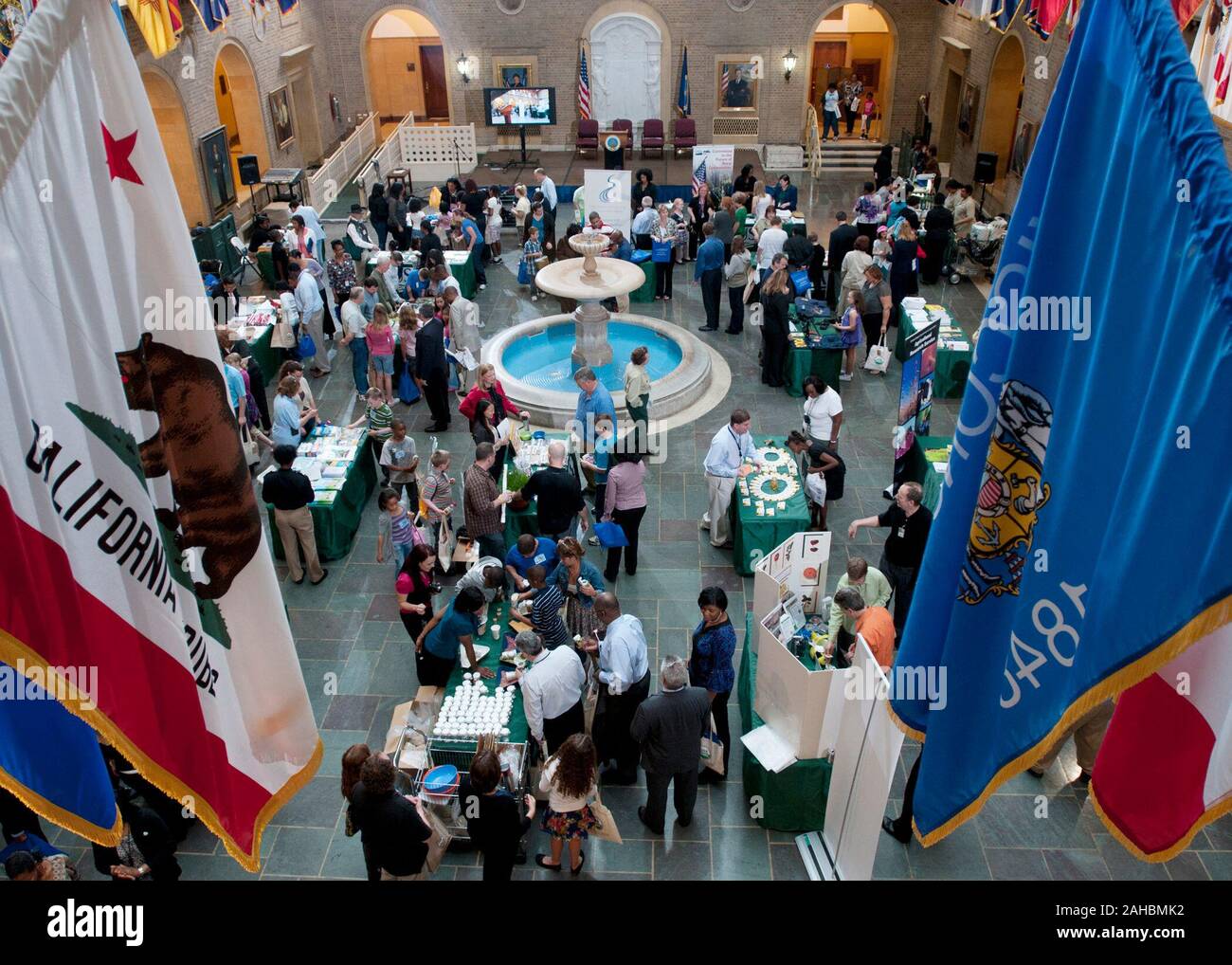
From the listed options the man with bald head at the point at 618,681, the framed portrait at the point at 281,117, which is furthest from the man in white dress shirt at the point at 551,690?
Result: the framed portrait at the point at 281,117

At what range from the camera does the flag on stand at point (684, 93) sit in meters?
24.7

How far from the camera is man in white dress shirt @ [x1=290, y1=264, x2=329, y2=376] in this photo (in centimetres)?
1234

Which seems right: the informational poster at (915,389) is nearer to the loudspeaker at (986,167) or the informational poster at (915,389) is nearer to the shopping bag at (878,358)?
the shopping bag at (878,358)

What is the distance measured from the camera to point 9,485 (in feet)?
6.10

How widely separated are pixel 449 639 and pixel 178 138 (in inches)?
592

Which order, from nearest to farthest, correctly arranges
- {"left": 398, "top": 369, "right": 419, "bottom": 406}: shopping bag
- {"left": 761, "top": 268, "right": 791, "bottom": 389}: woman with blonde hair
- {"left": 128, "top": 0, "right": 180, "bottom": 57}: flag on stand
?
{"left": 761, "top": 268, "right": 791, "bottom": 389}: woman with blonde hair
{"left": 398, "top": 369, "right": 419, "bottom": 406}: shopping bag
{"left": 128, "top": 0, "right": 180, "bottom": 57}: flag on stand

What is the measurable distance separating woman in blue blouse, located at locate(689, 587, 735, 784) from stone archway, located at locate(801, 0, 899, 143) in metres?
21.9

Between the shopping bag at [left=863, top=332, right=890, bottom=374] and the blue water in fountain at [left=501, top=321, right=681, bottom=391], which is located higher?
the shopping bag at [left=863, top=332, right=890, bottom=374]

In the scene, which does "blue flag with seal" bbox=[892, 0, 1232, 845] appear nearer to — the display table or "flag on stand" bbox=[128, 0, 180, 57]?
the display table

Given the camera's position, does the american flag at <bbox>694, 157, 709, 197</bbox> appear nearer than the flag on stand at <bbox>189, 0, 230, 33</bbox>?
No

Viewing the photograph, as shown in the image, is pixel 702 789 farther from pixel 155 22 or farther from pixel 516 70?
pixel 516 70

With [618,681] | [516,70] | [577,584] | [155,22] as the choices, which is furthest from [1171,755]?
[516,70]

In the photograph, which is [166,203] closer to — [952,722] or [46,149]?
[46,149]

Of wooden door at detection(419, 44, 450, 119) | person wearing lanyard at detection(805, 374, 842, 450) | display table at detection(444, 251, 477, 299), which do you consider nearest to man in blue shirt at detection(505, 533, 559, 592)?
person wearing lanyard at detection(805, 374, 842, 450)
